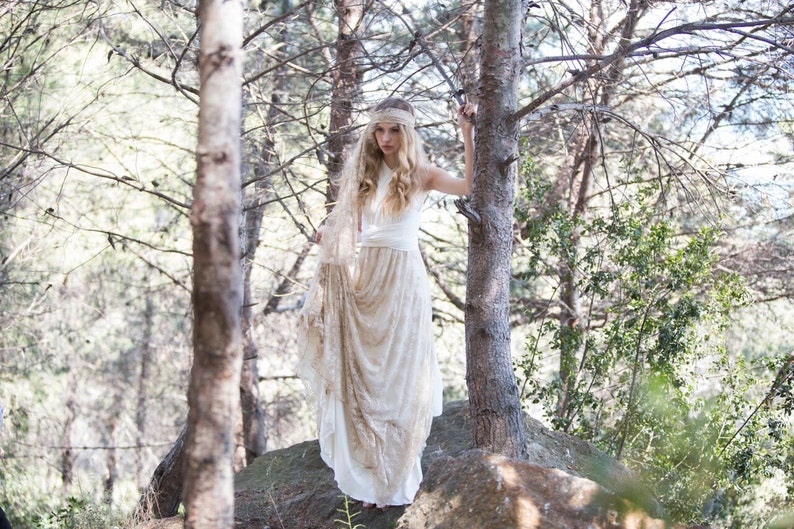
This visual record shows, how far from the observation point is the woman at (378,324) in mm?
4270

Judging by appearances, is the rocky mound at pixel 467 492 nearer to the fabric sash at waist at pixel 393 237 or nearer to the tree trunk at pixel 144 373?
the fabric sash at waist at pixel 393 237

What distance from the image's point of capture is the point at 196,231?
7.54ft

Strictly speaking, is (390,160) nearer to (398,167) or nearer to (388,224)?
(398,167)

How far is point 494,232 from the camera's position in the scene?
4414 mm

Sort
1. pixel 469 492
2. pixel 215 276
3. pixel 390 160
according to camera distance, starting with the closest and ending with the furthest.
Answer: pixel 215 276, pixel 469 492, pixel 390 160

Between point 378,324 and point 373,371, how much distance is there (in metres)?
0.24

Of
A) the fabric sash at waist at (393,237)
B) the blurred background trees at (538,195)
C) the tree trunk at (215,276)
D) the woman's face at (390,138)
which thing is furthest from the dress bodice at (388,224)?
the tree trunk at (215,276)

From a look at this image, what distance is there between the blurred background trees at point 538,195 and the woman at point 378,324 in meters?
0.67

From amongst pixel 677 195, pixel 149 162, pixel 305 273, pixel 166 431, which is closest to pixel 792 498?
pixel 677 195

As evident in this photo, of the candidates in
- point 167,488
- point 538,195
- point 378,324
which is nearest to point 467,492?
point 378,324

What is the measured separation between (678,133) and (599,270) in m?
3.28

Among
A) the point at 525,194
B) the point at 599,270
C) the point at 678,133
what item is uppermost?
the point at 678,133

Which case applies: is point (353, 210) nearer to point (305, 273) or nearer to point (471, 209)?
point (471, 209)

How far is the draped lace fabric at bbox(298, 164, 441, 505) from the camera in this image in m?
4.26
